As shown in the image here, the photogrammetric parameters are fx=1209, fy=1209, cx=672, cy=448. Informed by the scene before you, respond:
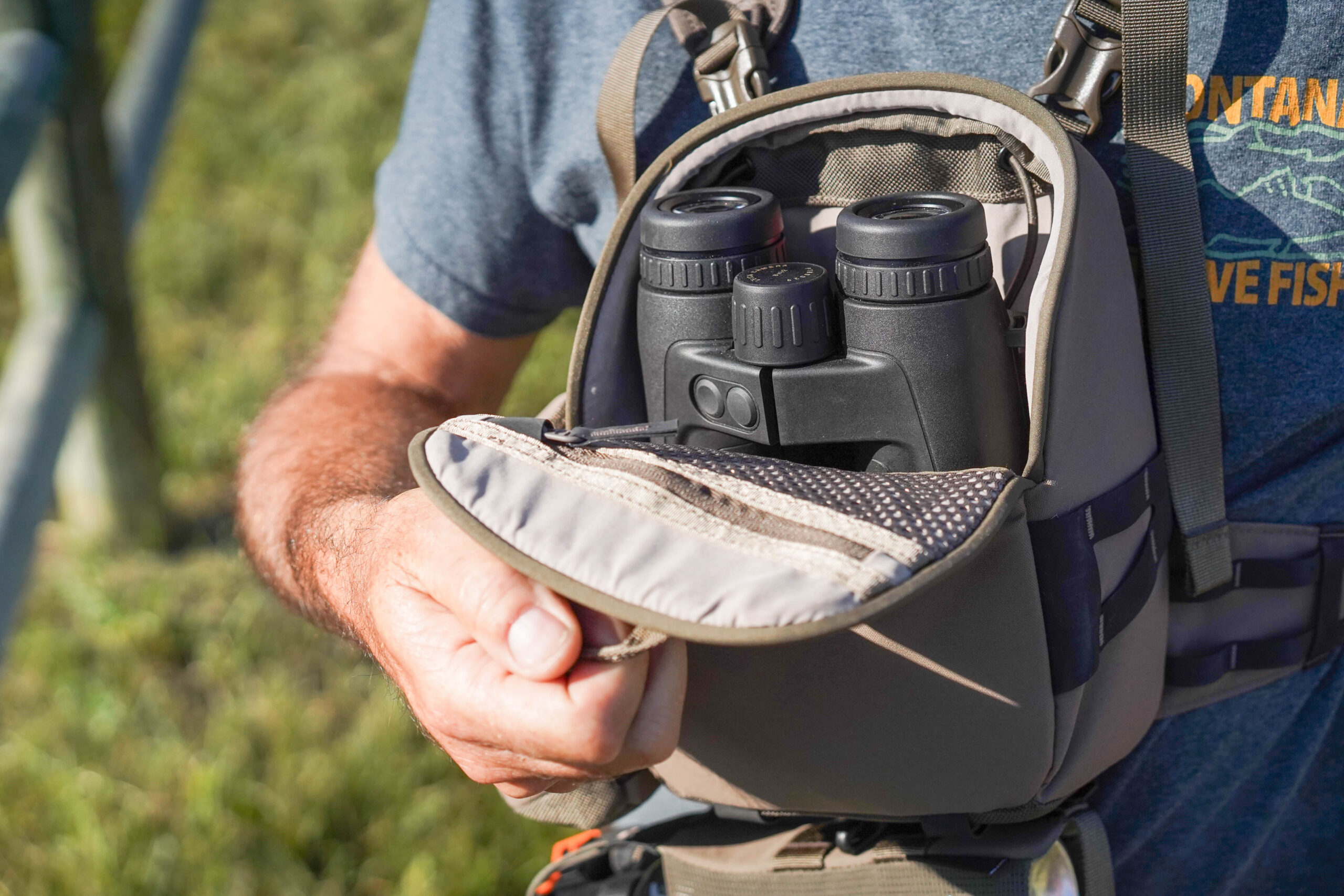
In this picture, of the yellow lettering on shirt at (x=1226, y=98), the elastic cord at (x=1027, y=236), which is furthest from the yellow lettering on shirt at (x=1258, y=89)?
the elastic cord at (x=1027, y=236)

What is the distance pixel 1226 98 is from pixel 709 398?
51cm

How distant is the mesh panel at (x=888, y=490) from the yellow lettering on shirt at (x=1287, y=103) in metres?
0.46

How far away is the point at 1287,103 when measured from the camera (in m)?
1.02

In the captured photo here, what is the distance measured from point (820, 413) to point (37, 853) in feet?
6.24

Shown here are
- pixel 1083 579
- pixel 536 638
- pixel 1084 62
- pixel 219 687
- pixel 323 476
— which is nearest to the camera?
Result: pixel 536 638

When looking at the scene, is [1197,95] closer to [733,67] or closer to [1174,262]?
[1174,262]

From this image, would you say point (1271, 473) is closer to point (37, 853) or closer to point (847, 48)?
point (847, 48)

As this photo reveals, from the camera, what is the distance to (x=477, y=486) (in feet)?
2.69

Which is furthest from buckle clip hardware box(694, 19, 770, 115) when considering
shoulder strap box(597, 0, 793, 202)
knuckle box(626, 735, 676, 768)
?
knuckle box(626, 735, 676, 768)

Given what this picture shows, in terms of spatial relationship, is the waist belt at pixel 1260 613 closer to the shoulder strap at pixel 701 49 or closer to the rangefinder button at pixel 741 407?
the rangefinder button at pixel 741 407

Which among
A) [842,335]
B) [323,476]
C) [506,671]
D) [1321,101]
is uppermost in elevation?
[1321,101]

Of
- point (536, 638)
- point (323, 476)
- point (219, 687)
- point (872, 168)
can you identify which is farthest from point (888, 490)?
point (219, 687)

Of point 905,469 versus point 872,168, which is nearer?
point 905,469

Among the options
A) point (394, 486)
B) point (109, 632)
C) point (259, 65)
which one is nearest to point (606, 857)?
point (394, 486)
